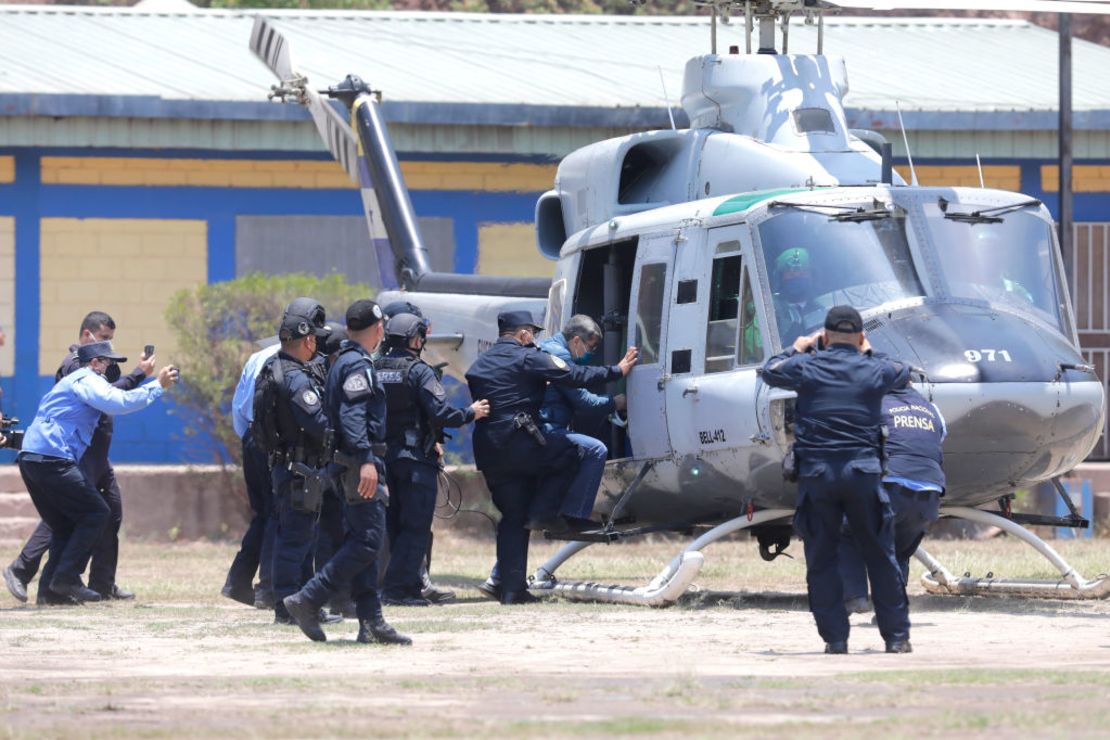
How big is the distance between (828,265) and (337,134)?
699cm

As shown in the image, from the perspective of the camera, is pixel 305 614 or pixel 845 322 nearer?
pixel 845 322

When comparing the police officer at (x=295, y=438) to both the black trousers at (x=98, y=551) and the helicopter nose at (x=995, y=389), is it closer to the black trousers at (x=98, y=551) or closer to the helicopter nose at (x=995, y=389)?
the black trousers at (x=98, y=551)

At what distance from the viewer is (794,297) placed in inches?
468

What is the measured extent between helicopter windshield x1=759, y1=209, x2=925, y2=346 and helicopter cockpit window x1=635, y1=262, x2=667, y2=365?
1.02m

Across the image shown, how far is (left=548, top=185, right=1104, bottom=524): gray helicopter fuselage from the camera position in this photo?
37.9 ft

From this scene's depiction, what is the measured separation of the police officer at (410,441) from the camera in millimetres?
12430

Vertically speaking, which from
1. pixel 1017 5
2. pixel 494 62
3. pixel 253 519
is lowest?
pixel 253 519

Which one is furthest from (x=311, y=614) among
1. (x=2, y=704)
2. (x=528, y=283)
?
(x=528, y=283)

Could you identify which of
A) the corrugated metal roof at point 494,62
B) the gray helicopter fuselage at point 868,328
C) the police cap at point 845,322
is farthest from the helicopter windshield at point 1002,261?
the corrugated metal roof at point 494,62

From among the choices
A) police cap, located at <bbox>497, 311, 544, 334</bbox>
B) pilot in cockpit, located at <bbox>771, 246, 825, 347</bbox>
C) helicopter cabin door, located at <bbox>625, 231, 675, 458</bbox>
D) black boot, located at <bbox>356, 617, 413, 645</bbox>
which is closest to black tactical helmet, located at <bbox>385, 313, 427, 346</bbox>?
police cap, located at <bbox>497, 311, 544, 334</bbox>

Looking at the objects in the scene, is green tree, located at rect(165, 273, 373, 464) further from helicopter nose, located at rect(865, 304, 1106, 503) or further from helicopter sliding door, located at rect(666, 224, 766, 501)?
helicopter nose, located at rect(865, 304, 1106, 503)

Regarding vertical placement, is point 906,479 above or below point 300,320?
below

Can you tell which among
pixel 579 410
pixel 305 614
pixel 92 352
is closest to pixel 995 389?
pixel 579 410

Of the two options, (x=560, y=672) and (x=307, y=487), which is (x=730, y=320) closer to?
(x=307, y=487)
